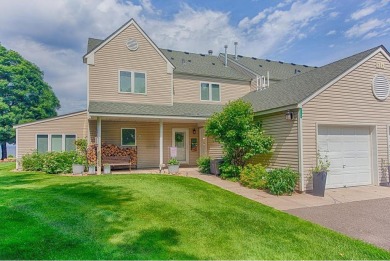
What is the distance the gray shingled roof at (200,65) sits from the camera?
17453mm

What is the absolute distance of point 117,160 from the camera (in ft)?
44.2

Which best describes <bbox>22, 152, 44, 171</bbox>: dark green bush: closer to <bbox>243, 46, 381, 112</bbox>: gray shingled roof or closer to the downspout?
<bbox>243, 46, 381, 112</bbox>: gray shingled roof

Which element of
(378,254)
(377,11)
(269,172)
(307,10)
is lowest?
(378,254)

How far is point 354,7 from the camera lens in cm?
1156

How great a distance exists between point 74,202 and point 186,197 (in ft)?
10.3

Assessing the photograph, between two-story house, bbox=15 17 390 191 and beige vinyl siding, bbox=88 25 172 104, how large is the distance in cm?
6

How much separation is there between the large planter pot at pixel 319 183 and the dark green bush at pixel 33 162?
520 inches

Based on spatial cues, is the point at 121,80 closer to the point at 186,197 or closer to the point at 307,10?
the point at 186,197

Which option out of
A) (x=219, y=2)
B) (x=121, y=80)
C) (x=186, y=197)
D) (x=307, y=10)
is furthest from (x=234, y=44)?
(x=186, y=197)

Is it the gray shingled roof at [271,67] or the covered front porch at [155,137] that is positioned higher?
the gray shingled roof at [271,67]

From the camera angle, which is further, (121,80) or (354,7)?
(121,80)

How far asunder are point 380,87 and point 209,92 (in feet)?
32.9

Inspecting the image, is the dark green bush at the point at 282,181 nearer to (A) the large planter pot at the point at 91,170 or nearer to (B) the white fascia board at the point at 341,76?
(B) the white fascia board at the point at 341,76

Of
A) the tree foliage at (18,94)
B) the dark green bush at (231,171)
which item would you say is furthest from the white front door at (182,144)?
the tree foliage at (18,94)
